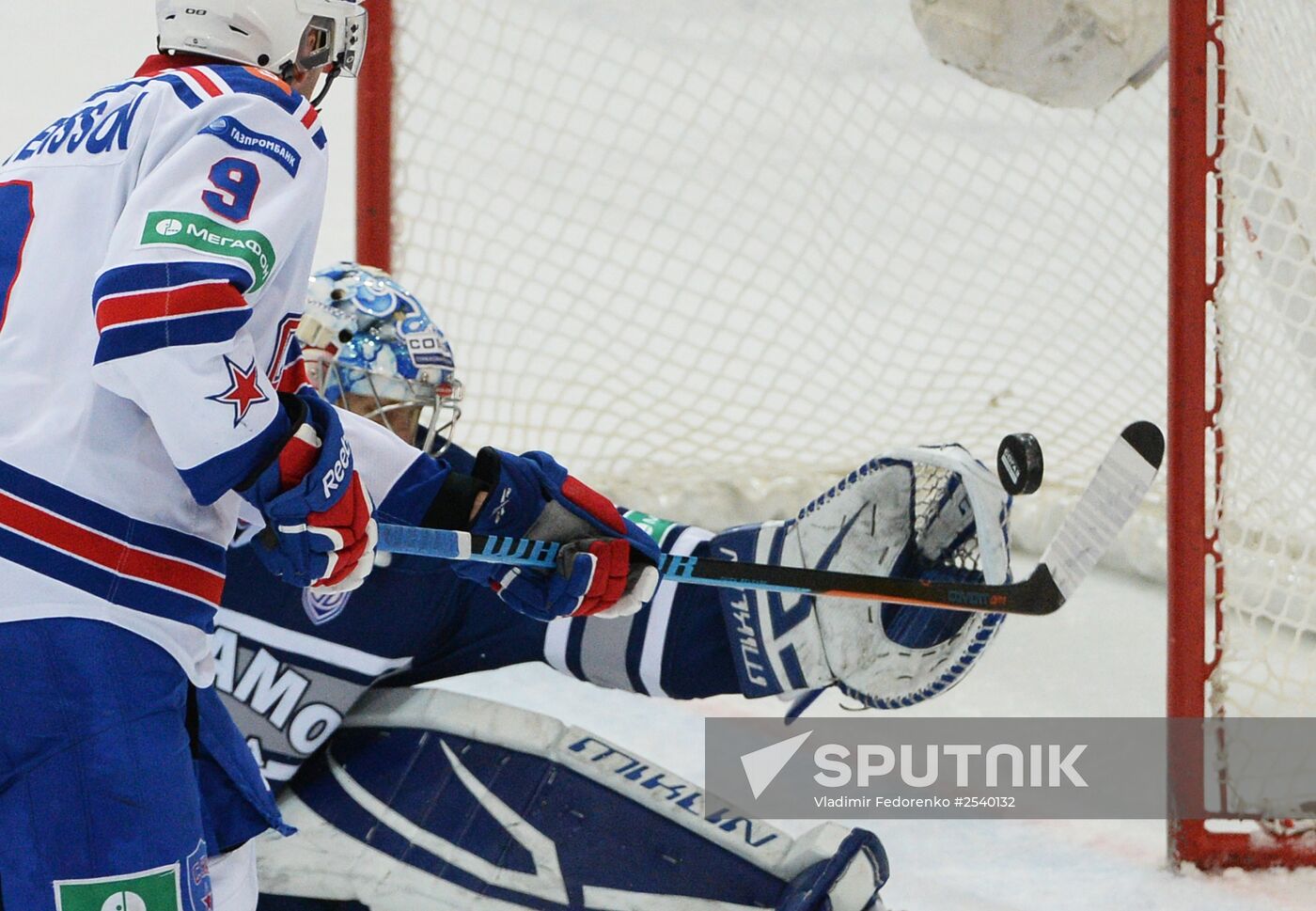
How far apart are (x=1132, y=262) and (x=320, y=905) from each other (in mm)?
2219

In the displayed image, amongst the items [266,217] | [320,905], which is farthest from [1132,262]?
[266,217]

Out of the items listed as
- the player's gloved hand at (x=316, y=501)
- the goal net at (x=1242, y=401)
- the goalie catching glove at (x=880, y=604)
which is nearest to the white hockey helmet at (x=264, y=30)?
the player's gloved hand at (x=316, y=501)

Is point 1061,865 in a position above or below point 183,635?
below

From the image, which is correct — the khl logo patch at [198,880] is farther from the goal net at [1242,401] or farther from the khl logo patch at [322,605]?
the goal net at [1242,401]

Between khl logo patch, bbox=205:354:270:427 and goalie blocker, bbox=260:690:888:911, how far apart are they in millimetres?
885

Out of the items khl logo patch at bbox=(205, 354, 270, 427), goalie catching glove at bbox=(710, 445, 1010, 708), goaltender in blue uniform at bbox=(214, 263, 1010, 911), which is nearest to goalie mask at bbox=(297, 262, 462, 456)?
goaltender in blue uniform at bbox=(214, 263, 1010, 911)

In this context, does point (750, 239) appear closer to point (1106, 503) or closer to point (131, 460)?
Answer: point (1106, 503)

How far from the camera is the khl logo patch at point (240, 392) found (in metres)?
1.16

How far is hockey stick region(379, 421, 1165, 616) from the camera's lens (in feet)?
5.15

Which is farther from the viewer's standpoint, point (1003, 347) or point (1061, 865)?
point (1003, 347)

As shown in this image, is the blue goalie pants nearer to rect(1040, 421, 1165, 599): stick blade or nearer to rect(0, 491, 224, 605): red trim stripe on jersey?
rect(0, 491, 224, 605): red trim stripe on jersey

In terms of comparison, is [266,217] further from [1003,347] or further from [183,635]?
[1003,347]

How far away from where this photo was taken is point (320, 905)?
1.93 m

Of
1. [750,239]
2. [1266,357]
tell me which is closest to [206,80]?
[1266,357]
